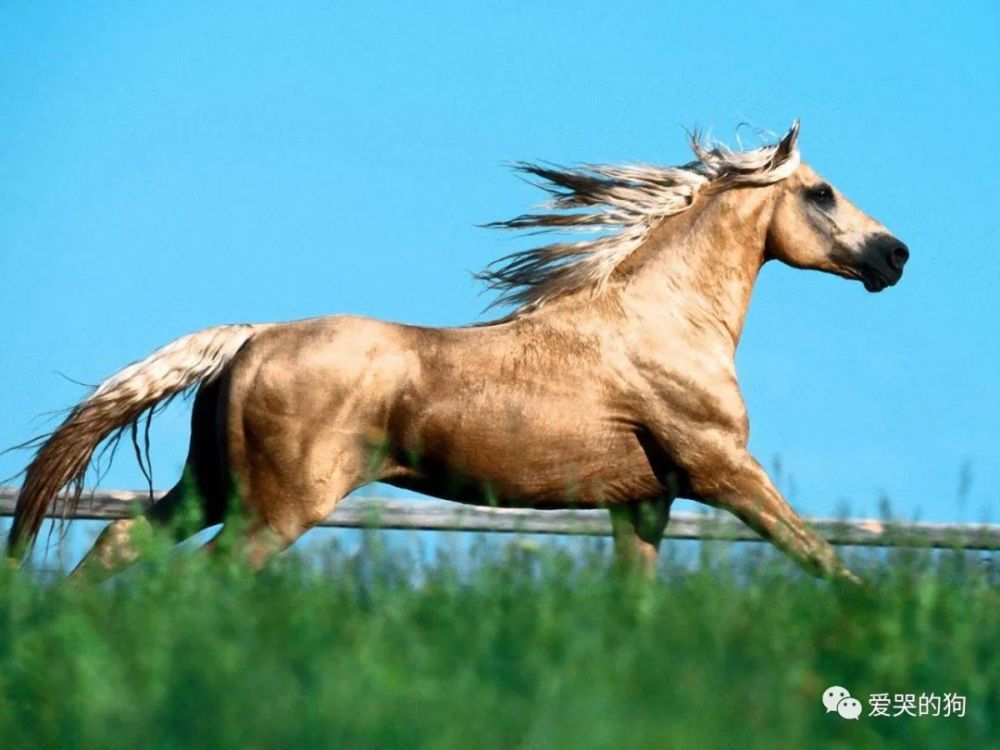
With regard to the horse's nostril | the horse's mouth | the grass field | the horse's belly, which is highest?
the horse's nostril

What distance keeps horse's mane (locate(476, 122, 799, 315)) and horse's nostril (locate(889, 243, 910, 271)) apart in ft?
2.12

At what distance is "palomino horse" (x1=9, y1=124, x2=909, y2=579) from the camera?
19.6ft

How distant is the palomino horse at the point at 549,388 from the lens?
5.97m

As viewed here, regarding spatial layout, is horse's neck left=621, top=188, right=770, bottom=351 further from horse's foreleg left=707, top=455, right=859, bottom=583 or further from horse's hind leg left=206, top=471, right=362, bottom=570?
horse's hind leg left=206, top=471, right=362, bottom=570

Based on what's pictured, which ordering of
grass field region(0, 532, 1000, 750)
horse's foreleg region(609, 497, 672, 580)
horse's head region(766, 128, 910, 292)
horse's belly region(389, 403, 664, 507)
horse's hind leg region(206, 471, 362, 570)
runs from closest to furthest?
grass field region(0, 532, 1000, 750) → horse's hind leg region(206, 471, 362, 570) → horse's belly region(389, 403, 664, 507) → horse's foreleg region(609, 497, 672, 580) → horse's head region(766, 128, 910, 292)

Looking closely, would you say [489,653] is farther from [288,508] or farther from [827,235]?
[827,235]

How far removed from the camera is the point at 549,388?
245 inches

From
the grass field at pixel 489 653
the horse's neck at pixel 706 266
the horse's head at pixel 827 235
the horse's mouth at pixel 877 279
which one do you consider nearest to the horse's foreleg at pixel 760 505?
the horse's neck at pixel 706 266

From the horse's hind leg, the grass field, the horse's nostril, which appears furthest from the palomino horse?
the grass field

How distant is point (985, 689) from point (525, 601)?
3.32ft

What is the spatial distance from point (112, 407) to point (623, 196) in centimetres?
245

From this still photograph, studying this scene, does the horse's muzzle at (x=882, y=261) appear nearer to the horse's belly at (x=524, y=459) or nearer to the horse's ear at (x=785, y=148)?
the horse's ear at (x=785, y=148)

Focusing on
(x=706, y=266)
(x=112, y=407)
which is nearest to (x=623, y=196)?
(x=706, y=266)

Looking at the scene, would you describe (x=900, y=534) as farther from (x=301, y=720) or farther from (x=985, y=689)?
(x=301, y=720)
